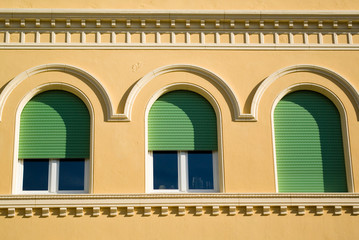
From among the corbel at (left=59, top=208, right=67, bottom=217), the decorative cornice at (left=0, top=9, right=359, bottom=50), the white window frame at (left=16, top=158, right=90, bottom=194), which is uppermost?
the decorative cornice at (left=0, top=9, right=359, bottom=50)

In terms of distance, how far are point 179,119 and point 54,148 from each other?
279cm

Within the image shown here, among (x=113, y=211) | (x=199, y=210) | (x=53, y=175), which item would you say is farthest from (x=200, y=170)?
(x=53, y=175)

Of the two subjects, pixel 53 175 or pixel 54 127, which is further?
pixel 54 127

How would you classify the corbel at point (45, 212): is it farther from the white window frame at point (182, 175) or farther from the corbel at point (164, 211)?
the corbel at point (164, 211)

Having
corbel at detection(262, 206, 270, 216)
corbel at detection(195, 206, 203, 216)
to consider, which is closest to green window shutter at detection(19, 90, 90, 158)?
corbel at detection(195, 206, 203, 216)

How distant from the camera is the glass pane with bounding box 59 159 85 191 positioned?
13.9 meters

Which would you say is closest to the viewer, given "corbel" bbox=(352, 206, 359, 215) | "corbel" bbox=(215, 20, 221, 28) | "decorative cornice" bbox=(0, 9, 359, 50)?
"corbel" bbox=(352, 206, 359, 215)

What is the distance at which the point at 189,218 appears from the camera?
525 inches

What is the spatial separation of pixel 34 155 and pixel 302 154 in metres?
5.83

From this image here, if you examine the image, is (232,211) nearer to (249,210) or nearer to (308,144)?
(249,210)

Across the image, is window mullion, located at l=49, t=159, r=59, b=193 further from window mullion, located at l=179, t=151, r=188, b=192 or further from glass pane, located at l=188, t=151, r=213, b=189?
glass pane, located at l=188, t=151, r=213, b=189

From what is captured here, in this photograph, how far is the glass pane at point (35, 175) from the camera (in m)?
13.9

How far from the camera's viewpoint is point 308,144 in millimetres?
14242

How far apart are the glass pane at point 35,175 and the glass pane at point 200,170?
10.2ft
